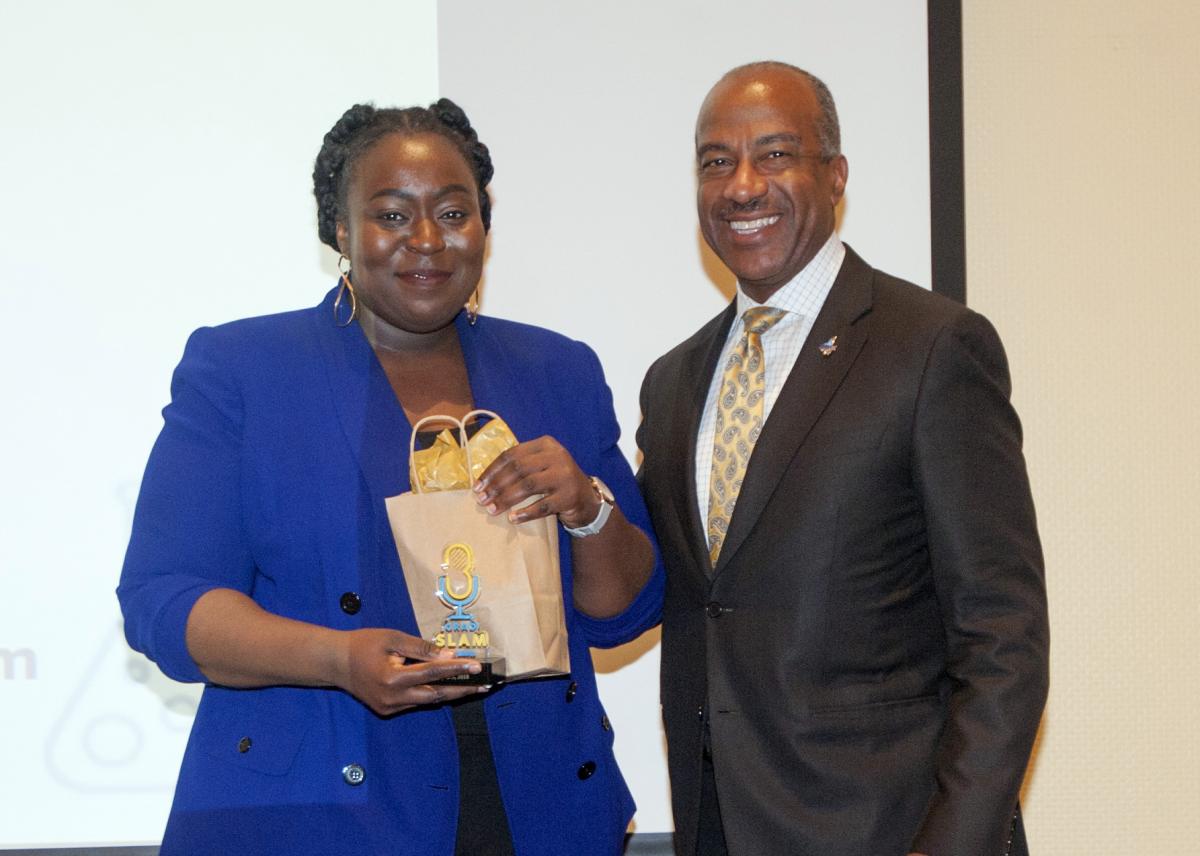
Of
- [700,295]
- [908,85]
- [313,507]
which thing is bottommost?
[313,507]

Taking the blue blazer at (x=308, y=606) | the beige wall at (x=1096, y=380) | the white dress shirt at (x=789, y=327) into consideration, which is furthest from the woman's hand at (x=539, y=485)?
the beige wall at (x=1096, y=380)

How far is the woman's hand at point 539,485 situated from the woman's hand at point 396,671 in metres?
0.25

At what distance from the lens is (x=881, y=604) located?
2.13m

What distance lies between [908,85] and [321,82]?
4.82 feet

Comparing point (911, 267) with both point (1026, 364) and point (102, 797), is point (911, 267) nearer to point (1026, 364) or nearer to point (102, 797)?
point (1026, 364)

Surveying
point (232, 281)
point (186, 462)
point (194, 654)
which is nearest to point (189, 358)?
point (186, 462)

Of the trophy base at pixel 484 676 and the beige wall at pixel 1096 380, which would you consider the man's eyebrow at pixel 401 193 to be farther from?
the beige wall at pixel 1096 380

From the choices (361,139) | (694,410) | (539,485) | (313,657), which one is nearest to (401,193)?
(361,139)

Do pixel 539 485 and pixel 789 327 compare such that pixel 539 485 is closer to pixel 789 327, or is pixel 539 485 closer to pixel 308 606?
pixel 308 606

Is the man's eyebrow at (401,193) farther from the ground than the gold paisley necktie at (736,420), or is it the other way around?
the man's eyebrow at (401,193)

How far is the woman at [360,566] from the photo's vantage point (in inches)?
79.1

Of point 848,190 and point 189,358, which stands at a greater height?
point 848,190

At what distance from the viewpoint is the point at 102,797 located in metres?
3.00

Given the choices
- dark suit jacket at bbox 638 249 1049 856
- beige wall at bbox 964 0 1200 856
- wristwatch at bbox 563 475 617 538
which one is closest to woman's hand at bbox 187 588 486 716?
wristwatch at bbox 563 475 617 538
